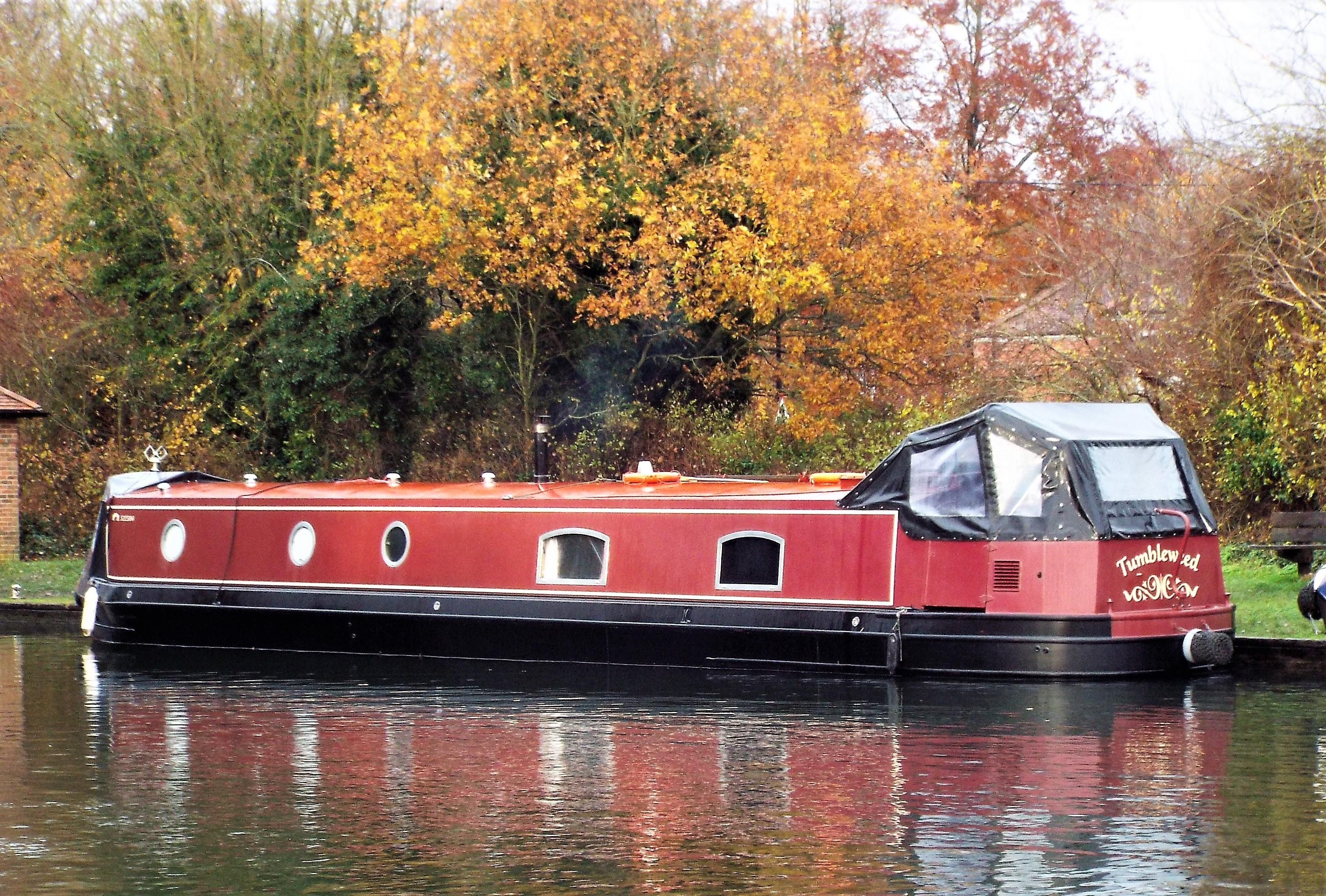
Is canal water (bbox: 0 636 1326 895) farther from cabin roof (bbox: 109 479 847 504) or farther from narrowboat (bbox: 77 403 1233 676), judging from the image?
cabin roof (bbox: 109 479 847 504)

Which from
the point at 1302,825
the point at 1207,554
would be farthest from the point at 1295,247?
the point at 1302,825

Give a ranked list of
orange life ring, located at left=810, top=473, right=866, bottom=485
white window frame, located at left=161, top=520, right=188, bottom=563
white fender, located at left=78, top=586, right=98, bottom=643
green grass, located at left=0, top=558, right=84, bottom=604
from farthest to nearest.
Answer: green grass, located at left=0, top=558, right=84, bottom=604 → white window frame, located at left=161, top=520, right=188, bottom=563 → white fender, located at left=78, top=586, right=98, bottom=643 → orange life ring, located at left=810, top=473, right=866, bottom=485

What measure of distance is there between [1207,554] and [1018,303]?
28170mm

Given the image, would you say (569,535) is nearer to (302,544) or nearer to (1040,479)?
(302,544)

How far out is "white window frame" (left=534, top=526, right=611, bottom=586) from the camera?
17.1m

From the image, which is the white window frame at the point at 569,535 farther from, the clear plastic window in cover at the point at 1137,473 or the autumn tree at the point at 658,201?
the autumn tree at the point at 658,201

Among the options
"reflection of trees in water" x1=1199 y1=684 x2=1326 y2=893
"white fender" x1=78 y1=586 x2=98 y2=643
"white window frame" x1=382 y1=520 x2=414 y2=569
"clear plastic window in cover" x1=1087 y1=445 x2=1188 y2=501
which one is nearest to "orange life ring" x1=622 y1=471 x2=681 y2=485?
"white window frame" x1=382 y1=520 x2=414 y2=569

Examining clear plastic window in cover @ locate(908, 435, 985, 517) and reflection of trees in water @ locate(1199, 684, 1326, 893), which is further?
clear plastic window in cover @ locate(908, 435, 985, 517)

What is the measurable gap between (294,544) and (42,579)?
22.5 ft

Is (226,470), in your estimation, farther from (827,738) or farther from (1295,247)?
(827,738)

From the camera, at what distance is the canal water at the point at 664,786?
8.10 meters

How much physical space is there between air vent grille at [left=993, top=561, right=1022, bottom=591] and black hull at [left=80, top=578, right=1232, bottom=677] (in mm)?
227

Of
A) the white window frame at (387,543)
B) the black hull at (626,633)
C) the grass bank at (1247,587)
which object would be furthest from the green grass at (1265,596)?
the white window frame at (387,543)

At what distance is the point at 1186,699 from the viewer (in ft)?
45.1
